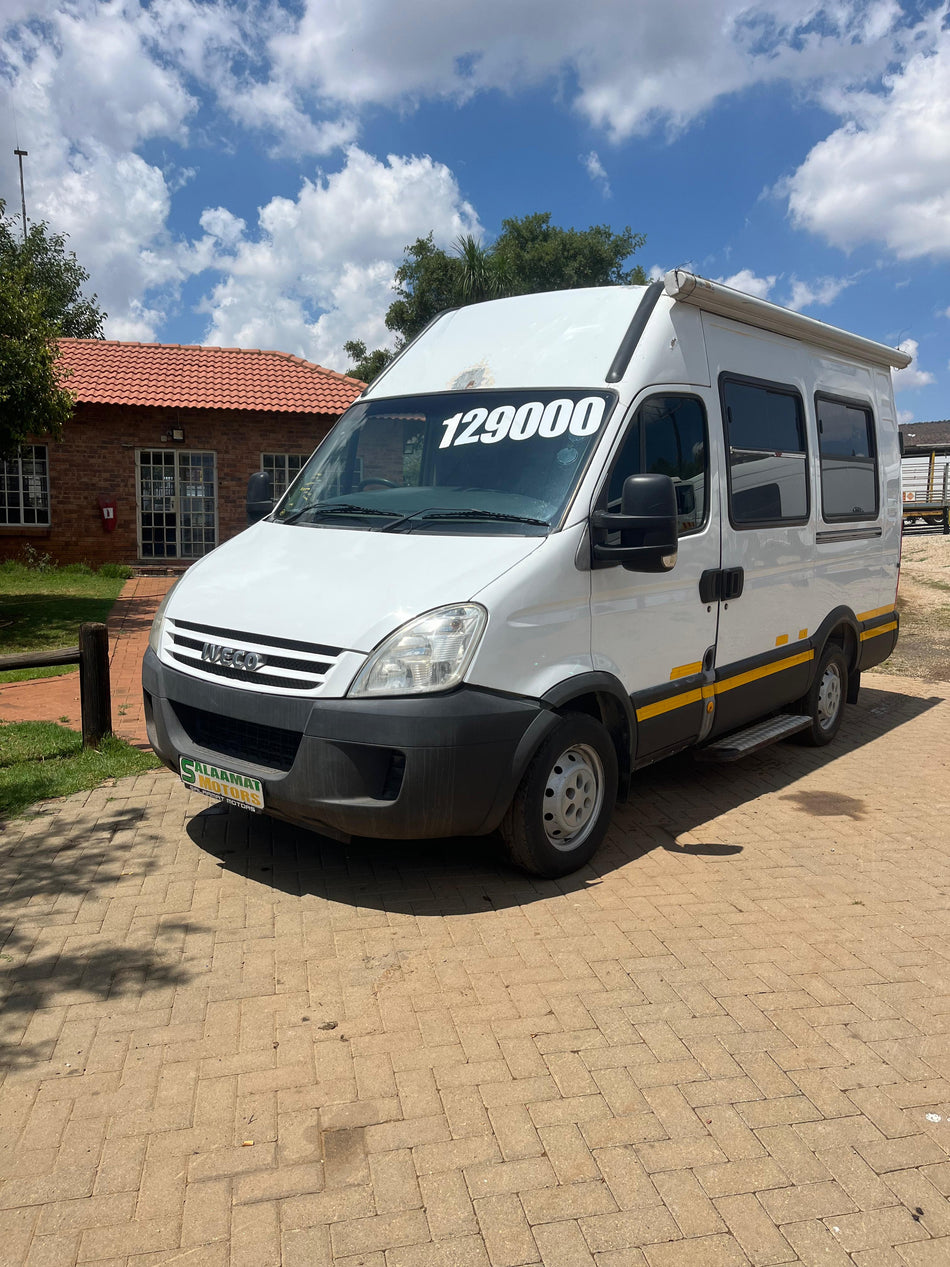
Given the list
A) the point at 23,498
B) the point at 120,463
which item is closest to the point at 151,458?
the point at 120,463

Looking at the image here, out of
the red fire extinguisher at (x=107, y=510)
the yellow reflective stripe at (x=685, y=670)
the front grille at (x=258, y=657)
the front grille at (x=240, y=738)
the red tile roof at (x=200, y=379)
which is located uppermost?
the red tile roof at (x=200, y=379)

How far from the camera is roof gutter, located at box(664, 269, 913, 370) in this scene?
526cm

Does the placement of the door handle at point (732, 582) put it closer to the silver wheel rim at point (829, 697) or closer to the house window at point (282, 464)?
the silver wheel rim at point (829, 697)

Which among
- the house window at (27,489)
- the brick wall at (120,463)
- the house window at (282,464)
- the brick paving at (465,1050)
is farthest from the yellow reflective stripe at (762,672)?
the house window at (27,489)

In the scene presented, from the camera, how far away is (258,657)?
4.32 meters

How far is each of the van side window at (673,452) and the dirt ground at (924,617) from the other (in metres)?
6.59

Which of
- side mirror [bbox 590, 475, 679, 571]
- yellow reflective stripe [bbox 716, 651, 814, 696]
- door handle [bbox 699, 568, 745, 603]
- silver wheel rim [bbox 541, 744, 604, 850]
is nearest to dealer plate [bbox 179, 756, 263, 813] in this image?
silver wheel rim [bbox 541, 744, 604, 850]

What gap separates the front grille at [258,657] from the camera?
13.6 feet

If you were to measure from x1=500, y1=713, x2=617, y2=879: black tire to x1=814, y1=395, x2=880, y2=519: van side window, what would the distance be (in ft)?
10.5

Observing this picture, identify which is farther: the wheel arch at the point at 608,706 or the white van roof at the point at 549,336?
the white van roof at the point at 549,336

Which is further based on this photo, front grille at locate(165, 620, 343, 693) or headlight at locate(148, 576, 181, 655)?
headlight at locate(148, 576, 181, 655)

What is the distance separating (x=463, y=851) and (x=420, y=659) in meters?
1.45

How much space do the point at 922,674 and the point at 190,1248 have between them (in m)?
10.3

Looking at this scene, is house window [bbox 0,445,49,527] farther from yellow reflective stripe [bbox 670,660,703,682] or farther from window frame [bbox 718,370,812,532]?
yellow reflective stripe [bbox 670,660,703,682]
